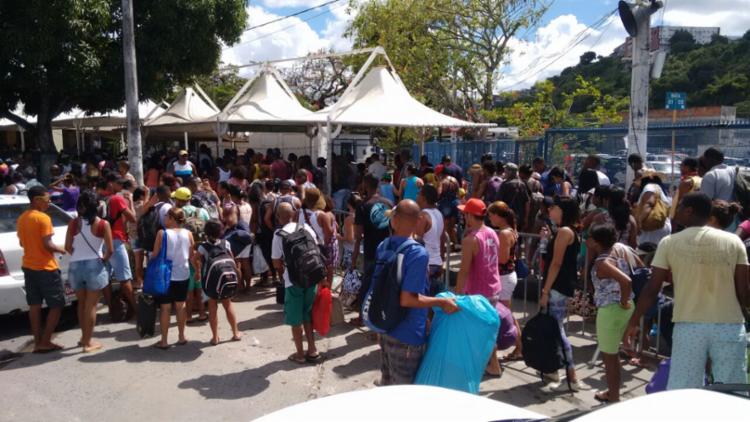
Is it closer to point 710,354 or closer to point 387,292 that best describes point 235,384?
point 387,292

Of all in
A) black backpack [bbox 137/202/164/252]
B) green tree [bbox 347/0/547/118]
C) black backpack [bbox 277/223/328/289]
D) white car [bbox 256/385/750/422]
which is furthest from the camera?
green tree [bbox 347/0/547/118]

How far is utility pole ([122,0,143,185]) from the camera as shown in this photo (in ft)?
35.5

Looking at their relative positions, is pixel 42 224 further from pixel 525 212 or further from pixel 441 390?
pixel 525 212

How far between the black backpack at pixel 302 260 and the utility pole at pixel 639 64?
6.29 metres

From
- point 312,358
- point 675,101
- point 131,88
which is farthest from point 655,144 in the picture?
point 131,88

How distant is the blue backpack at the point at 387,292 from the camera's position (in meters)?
3.91

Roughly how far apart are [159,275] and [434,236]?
9.13 ft

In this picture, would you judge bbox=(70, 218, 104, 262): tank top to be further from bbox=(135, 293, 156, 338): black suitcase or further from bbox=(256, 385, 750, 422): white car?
bbox=(256, 385, 750, 422): white car

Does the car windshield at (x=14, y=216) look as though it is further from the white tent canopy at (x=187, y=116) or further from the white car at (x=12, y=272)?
the white tent canopy at (x=187, y=116)

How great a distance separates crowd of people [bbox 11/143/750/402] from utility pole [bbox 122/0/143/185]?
822 mm

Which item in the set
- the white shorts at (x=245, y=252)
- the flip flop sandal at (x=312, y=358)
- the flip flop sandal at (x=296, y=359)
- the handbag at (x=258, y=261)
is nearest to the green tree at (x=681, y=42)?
the handbag at (x=258, y=261)

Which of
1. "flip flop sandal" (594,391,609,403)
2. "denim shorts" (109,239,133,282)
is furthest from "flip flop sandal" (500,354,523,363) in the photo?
"denim shorts" (109,239,133,282)

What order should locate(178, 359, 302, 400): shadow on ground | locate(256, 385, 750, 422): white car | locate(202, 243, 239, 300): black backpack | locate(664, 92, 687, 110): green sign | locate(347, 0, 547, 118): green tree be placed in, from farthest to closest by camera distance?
locate(347, 0, 547, 118): green tree
locate(664, 92, 687, 110): green sign
locate(202, 243, 239, 300): black backpack
locate(178, 359, 302, 400): shadow on ground
locate(256, 385, 750, 422): white car

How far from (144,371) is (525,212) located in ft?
18.3
